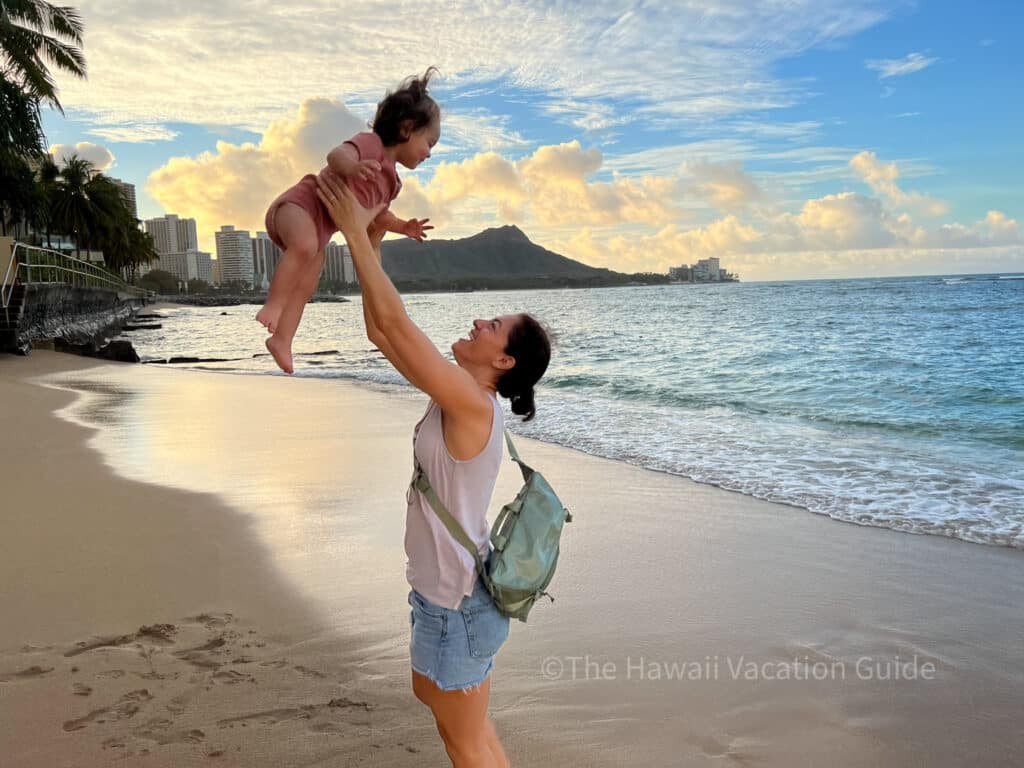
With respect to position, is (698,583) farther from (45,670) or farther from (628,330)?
(628,330)

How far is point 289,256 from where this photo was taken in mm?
2496

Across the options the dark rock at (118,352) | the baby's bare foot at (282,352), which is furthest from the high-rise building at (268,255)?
the dark rock at (118,352)

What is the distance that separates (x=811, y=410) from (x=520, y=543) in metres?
12.5

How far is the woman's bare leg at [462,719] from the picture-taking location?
90.2 inches

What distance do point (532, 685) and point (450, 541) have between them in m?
1.62

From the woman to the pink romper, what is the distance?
0.08 metres

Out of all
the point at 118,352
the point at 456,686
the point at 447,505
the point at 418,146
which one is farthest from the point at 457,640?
the point at 118,352

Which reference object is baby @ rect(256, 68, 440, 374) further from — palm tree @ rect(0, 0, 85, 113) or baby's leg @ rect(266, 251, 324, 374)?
palm tree @ rect(0, 0, 85, 113)

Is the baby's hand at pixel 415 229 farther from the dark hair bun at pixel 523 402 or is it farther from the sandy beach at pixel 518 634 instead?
the sandy beach at pixel 518 634

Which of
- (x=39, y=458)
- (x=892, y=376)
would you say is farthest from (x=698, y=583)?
(x=892, y=376)

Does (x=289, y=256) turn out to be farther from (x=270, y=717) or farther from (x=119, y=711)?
(x=119, y=711)

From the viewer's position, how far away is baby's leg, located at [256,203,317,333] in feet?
7.98

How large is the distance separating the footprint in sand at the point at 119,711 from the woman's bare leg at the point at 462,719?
1.59 m

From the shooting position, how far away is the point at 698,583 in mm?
5004
